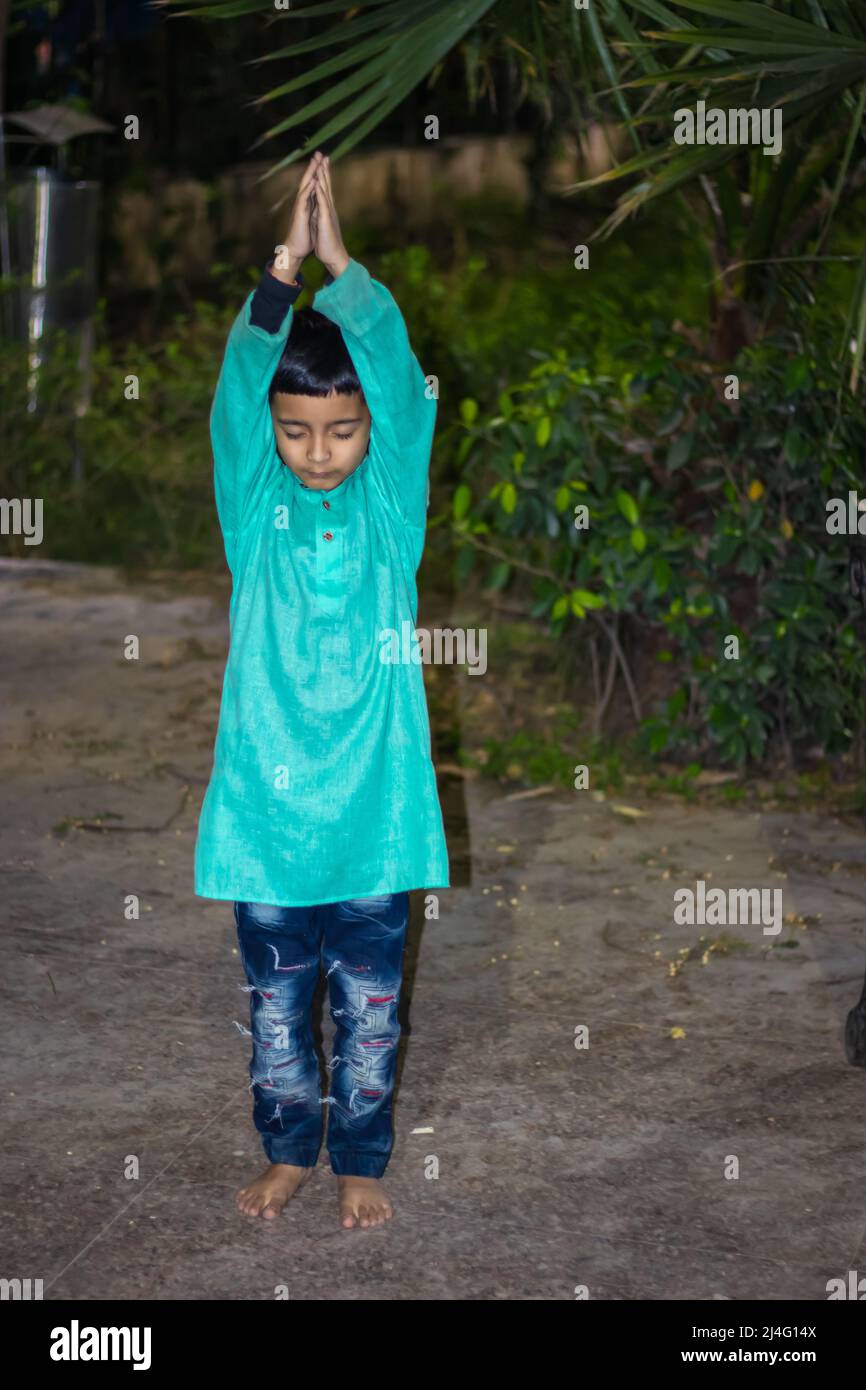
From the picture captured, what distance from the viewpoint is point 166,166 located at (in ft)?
38.5

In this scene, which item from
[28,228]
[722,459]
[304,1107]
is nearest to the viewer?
[304,1107]

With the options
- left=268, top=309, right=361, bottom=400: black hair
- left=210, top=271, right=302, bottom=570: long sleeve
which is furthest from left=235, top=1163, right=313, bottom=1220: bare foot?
left=268, top=309, right=361, bottom=400: black hair

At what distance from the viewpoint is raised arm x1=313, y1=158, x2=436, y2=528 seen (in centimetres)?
249

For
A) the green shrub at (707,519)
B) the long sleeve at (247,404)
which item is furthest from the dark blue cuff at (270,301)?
the green shrub at (707,519)

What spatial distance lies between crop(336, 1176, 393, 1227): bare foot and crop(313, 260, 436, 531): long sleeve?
1.08 m

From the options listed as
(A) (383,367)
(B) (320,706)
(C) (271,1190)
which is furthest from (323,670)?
(C) (271,1190)

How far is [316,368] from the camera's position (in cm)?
256

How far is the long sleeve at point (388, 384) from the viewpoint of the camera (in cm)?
252

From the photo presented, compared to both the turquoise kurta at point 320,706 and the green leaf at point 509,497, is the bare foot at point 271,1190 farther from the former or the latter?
the green leaf at point 509,497

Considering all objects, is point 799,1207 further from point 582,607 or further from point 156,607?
point 156,607

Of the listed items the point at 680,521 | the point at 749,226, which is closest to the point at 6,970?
the point at 680,521

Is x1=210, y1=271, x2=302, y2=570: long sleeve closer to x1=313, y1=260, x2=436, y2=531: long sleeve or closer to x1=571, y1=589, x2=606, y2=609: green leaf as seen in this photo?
x1=313, y1=260, x2=436, y2=531: long sleeve

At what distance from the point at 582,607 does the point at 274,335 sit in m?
2.75

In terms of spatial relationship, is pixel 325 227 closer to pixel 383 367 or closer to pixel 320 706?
pixel 383 367
